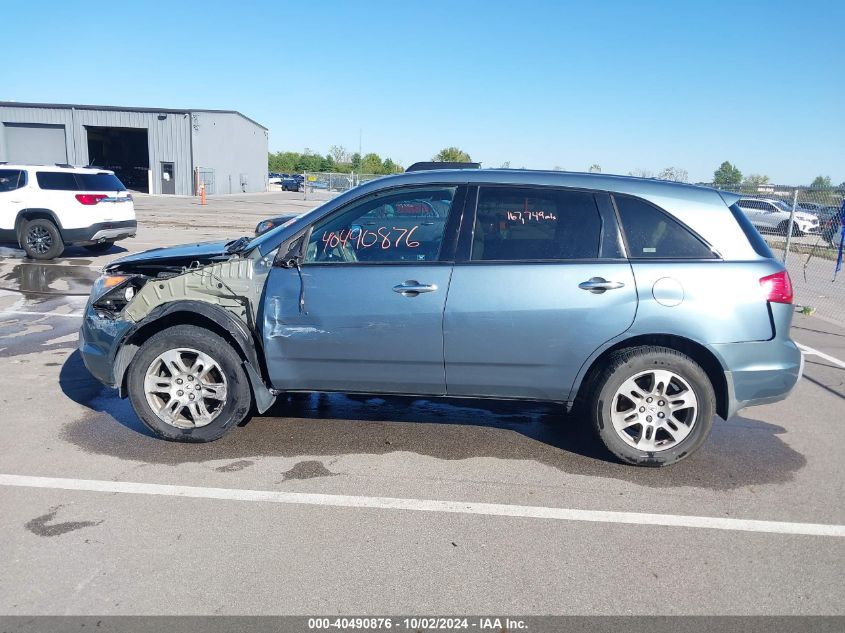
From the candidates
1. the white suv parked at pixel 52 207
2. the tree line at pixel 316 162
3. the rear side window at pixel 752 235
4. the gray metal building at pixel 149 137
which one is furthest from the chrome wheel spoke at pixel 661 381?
the tree line at pixel 316 162

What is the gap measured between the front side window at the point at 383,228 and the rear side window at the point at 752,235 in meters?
1.85

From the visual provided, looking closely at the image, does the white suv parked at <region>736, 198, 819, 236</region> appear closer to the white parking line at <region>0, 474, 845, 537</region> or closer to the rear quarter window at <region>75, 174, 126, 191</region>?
the white parking line at <region>0, 474, 845, 537</region>

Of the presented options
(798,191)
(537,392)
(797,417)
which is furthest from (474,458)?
(798,191)

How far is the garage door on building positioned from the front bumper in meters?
41.9

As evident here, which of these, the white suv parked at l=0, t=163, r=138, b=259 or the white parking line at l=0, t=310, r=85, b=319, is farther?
the white suv parked at l=0, t=163, r=138, b=259

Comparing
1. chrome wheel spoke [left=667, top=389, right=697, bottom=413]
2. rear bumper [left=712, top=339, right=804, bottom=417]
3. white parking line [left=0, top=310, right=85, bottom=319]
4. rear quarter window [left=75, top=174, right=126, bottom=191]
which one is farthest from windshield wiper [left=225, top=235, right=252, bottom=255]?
rear quarter window [left=75, top=174, right=126, bottom=191]

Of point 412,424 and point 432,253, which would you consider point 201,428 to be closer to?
point 412,424

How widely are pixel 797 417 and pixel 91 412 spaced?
18.4ft

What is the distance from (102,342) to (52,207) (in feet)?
32.8

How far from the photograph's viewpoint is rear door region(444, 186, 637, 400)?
13.8 ft

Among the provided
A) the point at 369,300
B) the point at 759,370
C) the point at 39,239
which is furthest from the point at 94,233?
the point at 759,370

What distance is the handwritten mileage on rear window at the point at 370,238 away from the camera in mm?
4457

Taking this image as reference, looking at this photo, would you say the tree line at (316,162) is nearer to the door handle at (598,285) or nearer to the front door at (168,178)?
the front door at (168,178)

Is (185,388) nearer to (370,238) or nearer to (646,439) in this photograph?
(370,238)
